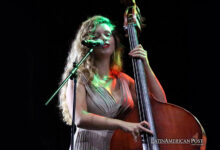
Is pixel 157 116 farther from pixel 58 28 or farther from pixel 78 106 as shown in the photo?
pixel 58 28

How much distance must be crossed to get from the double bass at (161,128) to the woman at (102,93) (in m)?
0.06

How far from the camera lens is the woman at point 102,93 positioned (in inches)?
55.6

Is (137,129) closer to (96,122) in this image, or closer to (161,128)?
(161,128)

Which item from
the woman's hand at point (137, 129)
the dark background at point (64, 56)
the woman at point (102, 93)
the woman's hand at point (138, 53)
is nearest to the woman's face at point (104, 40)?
the woman at point (102, 93)

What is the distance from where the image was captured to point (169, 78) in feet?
8.95

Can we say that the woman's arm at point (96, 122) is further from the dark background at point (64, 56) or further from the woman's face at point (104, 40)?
the dark background at point (64, 56)

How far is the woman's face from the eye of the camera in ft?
6.04

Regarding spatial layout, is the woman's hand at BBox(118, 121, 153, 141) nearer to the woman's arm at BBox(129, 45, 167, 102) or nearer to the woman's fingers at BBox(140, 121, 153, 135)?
the woman's fingers at BBox(140, 121, 153, 135)

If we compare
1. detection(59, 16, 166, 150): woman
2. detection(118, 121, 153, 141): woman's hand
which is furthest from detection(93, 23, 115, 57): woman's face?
detection(118, 121, 153, 141): woman's hand

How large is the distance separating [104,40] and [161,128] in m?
0.81

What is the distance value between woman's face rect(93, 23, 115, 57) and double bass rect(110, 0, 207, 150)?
420 millimetres

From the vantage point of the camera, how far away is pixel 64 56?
10.5ft

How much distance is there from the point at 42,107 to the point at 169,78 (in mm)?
1482

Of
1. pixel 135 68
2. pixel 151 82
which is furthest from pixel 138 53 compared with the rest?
pixel 151 82
